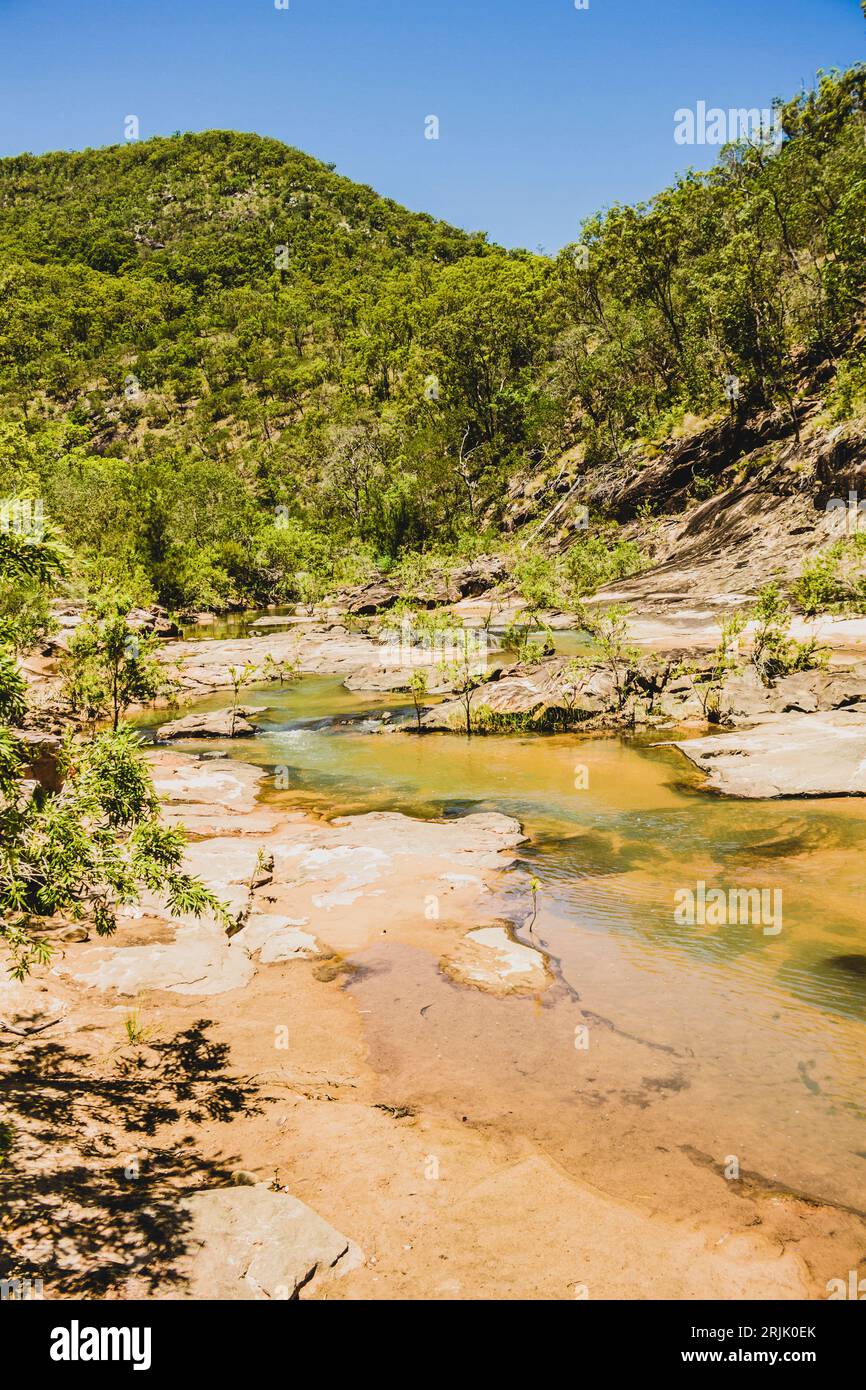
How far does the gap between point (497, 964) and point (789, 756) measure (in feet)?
39.6

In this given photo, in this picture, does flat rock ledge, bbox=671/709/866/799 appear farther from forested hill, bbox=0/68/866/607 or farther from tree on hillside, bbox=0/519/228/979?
forested hill, bbox=0/68/866/607

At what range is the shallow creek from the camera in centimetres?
769

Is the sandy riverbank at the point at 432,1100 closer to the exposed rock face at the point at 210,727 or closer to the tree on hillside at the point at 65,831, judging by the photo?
the tree on hillside at the point at 65,831

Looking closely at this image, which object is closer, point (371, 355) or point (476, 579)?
point (476, 579)

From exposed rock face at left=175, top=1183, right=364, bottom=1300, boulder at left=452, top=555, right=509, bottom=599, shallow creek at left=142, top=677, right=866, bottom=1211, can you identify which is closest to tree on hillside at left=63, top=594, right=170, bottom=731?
shallow creek at left=142, top=677, right=866, bottom=1211

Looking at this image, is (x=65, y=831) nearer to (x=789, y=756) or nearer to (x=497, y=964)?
(x=497, y=964)

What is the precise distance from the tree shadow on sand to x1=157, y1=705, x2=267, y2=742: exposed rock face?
18978 millimetres

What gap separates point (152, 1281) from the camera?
16.7 feet

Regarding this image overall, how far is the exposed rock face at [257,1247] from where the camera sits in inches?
208

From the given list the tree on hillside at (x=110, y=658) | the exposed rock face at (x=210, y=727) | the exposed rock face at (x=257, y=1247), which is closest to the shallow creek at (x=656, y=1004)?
the exposed rock face at (x=257, y=1247)

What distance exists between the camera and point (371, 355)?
117375 millimetres

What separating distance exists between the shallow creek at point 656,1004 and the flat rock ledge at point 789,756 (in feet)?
2.20

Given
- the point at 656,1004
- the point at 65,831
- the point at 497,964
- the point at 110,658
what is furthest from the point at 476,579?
the point at 65,831
